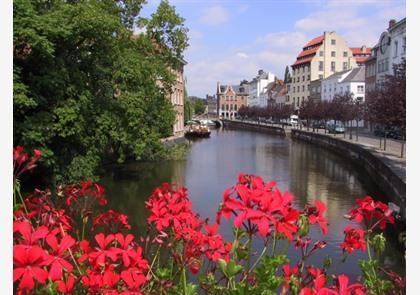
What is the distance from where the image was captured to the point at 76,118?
53.5ft

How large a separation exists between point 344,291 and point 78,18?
15440mm

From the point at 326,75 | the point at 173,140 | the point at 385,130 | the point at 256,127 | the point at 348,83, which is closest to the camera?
the point at 385,130

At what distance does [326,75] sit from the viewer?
282 feet

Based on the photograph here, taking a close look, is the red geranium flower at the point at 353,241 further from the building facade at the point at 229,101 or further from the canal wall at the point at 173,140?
the building facade at the point at 229,101

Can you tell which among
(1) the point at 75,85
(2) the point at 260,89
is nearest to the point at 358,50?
(2) the point at 260,89

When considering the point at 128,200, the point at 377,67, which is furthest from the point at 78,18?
the point at 377,67

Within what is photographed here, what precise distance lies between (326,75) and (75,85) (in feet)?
243

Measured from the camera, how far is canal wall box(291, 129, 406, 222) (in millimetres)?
15688

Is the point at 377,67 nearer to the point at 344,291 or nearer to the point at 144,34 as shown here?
the point at 144,34

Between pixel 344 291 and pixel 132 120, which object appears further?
pixel 132 120

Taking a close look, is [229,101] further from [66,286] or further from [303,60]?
[66,286]

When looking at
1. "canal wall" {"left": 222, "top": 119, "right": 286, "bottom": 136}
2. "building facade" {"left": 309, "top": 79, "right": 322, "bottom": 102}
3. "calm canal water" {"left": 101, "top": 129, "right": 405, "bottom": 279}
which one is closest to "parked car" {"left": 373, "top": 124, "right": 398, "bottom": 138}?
"calm canal water" {"left": 101, "top": 129, "right": 405, "bottom": 279}

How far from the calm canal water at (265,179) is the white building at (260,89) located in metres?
83.3

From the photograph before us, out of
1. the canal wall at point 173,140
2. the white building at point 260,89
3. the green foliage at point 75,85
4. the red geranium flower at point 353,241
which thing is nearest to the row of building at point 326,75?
the white building at point 260,89
